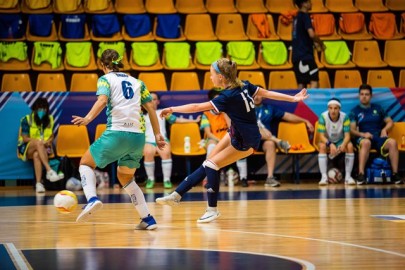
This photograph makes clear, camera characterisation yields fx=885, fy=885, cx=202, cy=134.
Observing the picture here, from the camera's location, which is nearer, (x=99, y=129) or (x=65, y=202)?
(x=65, y=202)

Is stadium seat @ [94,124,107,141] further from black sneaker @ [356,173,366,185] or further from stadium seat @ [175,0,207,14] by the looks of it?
black sneaker @ [356,173,366,185]

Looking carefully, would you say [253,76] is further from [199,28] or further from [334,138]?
[334,138]

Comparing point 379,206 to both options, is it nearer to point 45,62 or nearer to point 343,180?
point 343,180

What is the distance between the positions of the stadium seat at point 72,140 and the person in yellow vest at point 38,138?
334mm

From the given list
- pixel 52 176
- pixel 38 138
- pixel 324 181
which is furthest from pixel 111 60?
pixel 324 181

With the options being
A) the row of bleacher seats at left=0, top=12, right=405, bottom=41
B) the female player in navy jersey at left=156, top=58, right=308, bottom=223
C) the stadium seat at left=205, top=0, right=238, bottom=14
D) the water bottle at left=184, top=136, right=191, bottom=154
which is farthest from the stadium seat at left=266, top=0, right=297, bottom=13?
the female player in navy jersey at left=156, top=58, right=308, bottom=223

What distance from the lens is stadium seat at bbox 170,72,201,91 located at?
53.4 feet

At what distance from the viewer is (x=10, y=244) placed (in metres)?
7.83

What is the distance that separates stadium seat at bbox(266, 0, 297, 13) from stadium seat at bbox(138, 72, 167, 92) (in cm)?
327

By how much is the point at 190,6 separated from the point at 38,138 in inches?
197

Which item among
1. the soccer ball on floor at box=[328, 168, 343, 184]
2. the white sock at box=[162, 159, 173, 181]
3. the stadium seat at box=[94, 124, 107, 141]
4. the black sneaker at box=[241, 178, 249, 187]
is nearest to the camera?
the white sock at box=[162, 159, 173, 181]

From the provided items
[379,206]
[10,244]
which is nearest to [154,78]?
[379,206]

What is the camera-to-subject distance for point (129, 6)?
17.7m

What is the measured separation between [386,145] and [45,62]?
6.39 meters
